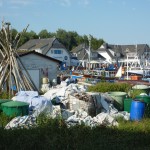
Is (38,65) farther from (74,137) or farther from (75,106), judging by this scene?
(74,137)

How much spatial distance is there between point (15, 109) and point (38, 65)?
14.0m

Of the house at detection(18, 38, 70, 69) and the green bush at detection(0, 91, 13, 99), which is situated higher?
the house at detection(18, 38, 70, 69)

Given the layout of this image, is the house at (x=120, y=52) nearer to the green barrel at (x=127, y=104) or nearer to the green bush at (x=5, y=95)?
the green bush at (x=5, y=95)

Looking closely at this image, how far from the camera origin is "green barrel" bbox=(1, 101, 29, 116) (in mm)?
12078

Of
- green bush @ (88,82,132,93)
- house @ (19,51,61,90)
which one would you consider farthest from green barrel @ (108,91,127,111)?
house @ (19,51,61,90)

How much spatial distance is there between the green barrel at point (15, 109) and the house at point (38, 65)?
1276cm

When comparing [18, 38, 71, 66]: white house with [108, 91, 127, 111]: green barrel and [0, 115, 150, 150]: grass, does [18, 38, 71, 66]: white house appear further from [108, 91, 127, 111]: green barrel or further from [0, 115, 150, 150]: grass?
[0, 115, 150, 150]: grass

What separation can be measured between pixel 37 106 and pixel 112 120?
10.1ft

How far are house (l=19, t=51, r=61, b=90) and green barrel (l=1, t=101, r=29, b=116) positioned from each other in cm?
1276

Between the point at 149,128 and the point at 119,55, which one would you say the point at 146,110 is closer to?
the point at 149,128

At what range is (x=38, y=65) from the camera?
26.0 metres

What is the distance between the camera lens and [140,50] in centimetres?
8362

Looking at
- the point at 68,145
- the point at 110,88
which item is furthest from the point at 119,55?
the point at 68,145

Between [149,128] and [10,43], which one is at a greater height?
[10,43]
